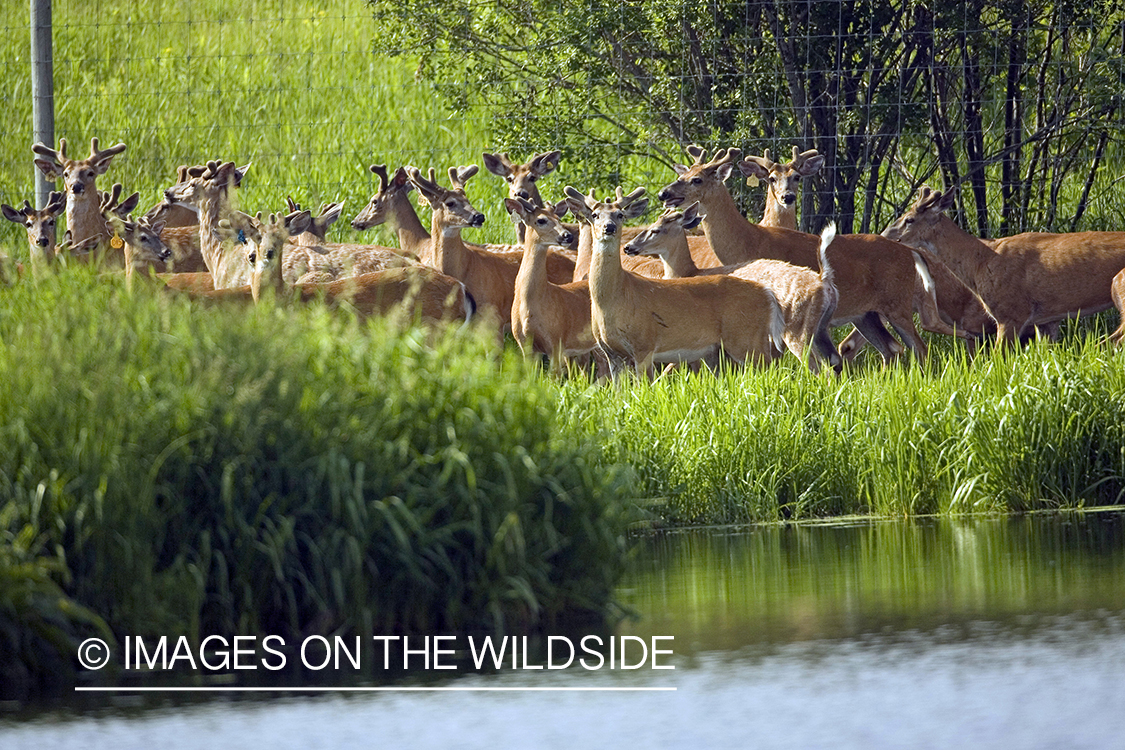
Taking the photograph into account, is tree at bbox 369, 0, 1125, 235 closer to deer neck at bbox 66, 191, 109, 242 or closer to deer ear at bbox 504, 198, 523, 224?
deer ear at bbox 504, 198, 523, 224

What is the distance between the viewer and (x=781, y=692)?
17.9 ft

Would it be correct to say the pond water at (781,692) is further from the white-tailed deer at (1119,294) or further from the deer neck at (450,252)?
the deer neck at (450,252)

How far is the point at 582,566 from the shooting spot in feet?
21.3

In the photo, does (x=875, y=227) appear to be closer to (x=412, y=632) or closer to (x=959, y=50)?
(x=959, y=50)

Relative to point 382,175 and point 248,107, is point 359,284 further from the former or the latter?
point 248,107

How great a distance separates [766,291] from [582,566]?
6.42 metres

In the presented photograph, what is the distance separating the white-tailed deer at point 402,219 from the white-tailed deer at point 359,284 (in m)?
2.82

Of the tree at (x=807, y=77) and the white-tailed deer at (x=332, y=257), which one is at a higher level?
the tree at (x=807, y=77)

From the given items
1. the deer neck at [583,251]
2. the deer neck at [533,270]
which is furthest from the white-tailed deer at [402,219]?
the deer neck at [533,270]

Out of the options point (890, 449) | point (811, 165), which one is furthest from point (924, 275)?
point (890, 449)

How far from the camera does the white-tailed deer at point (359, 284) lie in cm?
1069

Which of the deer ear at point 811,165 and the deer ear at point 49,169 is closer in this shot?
the deer ear at point 49,169

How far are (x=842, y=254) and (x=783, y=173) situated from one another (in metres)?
1.12

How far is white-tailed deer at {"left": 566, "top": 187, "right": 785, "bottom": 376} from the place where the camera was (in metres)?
12.1
